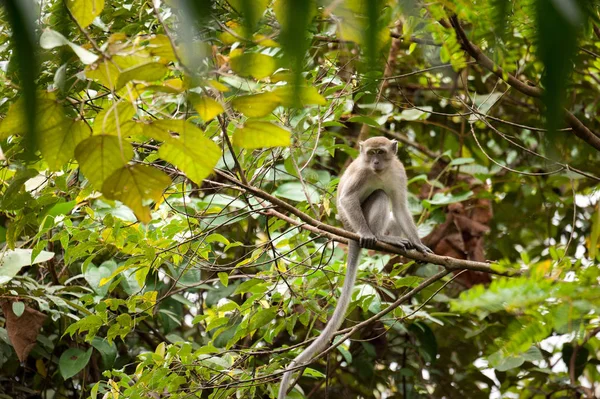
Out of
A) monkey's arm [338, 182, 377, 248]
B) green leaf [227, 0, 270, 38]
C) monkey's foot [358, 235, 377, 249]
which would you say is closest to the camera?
→ green leaf [227, 0, 270, 38]

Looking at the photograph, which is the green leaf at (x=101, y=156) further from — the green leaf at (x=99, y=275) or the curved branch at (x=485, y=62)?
the green leaf at (x=99, y=275)

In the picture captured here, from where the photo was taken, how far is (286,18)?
67 cm

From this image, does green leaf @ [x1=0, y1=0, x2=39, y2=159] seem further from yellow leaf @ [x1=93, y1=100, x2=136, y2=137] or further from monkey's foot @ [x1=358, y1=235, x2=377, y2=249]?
monkey's foot @ [x1=358, y1=235, x2=377, y2=249]

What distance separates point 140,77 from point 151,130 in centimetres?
15

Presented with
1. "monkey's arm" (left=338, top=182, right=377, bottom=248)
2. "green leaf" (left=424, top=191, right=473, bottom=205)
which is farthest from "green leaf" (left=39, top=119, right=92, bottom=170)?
"green leaf" (left=424, top=191, right=473, bottom=205)

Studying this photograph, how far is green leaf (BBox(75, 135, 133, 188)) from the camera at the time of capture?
5.92 ft

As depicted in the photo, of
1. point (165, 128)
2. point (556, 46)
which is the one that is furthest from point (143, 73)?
point (556, 46)

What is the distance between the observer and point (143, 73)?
5.88 ft

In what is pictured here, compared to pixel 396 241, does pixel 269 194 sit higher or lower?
higher

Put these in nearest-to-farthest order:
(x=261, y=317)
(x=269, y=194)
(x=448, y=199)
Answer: (x=269, y=194) → (x=261, y=317) → (x=448, y=199)

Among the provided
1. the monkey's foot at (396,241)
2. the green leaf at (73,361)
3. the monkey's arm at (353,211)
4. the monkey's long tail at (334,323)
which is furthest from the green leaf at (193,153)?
the monkey's arm at (353,211)

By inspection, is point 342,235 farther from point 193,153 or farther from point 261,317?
point 193,153

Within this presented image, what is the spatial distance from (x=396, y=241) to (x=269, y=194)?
2334 mm

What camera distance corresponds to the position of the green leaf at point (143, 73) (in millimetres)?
1767
